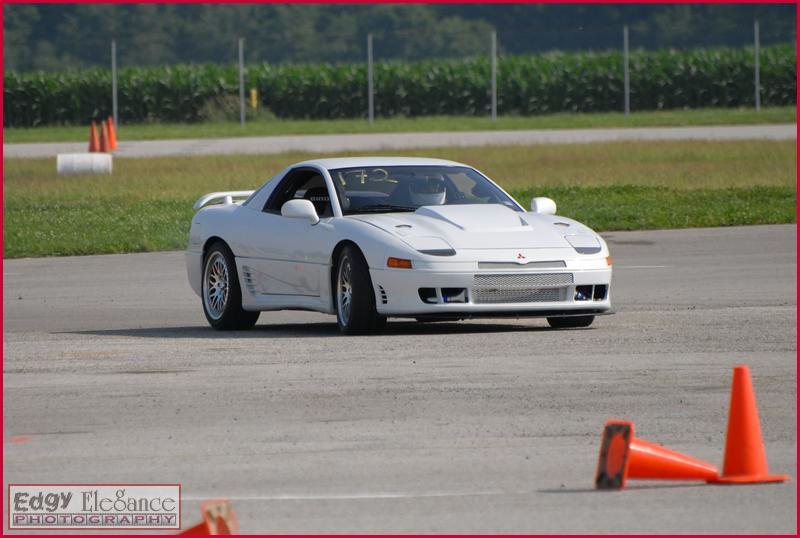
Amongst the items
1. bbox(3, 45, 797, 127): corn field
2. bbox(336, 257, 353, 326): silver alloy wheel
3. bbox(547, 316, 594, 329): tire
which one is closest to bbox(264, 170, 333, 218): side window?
bbox(336, 257, 353, 326): silver alloy wheel

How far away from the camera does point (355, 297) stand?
12.4m


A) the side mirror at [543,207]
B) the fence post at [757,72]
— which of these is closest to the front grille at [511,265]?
the side mirror at [543,207]

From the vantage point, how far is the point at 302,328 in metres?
13.8

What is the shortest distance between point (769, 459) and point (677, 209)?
701 inches

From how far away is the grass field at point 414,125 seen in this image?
178 feet

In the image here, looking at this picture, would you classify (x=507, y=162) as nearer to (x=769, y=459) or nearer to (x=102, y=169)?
(x=102, y=169)

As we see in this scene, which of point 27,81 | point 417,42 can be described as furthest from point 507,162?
point 417,42

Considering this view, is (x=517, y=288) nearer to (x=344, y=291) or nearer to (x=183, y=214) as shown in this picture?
(x=344, y=291)

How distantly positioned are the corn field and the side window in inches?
2079

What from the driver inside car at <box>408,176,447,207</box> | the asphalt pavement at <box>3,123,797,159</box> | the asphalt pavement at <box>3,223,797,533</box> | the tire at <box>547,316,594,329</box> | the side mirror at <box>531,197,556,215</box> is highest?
the driver inside car at <box>408,176,447,207</box>

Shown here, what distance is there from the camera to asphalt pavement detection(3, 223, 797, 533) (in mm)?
6746

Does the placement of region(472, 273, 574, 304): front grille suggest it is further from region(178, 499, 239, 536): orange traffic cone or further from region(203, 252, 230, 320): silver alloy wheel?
region(178, 499, 239, 536): orange traffic cone

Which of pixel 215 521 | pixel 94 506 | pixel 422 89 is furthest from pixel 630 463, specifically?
pixel 422 89

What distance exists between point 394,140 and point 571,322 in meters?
33.0
